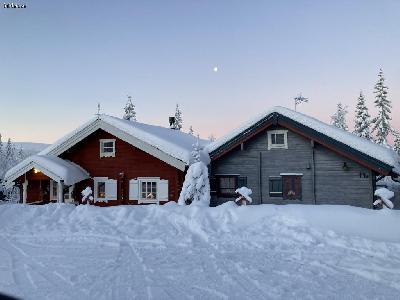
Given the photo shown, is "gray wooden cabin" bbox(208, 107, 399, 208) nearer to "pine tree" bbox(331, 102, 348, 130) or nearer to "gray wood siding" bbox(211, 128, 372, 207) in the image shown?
"gray wood siding" bbox(211, 128, 372, 207)

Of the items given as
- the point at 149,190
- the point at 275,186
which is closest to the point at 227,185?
the point at 275,186

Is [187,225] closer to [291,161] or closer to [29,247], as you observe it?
[29,247]

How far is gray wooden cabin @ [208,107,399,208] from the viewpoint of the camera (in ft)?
60.4

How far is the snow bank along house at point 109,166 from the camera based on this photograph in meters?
21.8

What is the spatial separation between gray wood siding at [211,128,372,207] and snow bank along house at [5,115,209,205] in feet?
7.40

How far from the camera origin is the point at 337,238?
35.7 feet

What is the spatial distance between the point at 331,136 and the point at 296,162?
8.26 ft

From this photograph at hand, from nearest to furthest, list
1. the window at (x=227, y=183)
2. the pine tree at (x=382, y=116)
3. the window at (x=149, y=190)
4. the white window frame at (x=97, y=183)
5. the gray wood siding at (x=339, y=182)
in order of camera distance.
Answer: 1. the gray wood siding at (x=339, y=182)
2. the window at (x=227, y=183)
3. the window at (x=149, y=190)
4. the white window frame at (x=97, y=183)
5. the pine tree at (x=382, y=116)

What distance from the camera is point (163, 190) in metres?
22.2

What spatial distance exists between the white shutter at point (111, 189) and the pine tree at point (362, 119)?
3432 centimetres

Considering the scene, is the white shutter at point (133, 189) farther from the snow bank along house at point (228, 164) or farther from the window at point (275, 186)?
the window at point (275, 186)

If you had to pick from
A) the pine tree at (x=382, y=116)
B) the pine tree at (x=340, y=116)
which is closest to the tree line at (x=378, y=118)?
the pine tree at (x=382, y=116)

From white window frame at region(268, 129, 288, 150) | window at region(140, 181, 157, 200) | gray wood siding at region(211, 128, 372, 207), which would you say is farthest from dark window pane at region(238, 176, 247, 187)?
window at region(140, 181, 157, 200)

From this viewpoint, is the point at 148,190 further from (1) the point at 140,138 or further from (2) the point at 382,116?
(2) the point at 382,116
